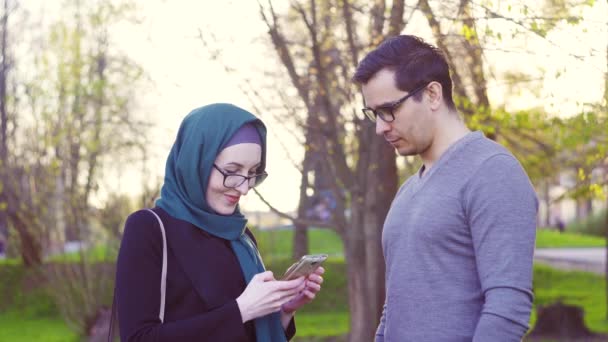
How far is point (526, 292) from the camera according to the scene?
2766 millimetres

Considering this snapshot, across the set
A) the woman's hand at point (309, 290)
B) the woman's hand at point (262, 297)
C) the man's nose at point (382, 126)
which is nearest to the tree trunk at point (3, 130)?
the woman's hand at point (309, 290)

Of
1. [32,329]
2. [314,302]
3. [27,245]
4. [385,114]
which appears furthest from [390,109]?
[27,245]

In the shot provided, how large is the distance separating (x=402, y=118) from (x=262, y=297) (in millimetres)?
731

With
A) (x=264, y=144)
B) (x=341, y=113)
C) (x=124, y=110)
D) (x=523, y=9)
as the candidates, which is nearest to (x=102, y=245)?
(x=124, y=110)

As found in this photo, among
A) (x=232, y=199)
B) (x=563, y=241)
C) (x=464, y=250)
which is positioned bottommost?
(x=563, y=241)

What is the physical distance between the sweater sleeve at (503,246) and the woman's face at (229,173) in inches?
32.9

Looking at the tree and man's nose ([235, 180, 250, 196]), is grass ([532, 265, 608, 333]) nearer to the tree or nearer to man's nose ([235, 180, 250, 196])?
the tree

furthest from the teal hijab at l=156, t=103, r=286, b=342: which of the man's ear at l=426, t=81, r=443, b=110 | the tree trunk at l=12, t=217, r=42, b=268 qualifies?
the tree trunk at l=12, t=217, r=42, b=268

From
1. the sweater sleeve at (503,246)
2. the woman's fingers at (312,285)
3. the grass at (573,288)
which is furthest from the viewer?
the grass at (573,288)

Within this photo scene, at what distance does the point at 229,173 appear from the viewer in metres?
3.30

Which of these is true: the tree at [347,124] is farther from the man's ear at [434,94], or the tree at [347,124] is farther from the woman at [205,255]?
the man's ear at [434,94]

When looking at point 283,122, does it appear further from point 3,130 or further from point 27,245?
point 27,245

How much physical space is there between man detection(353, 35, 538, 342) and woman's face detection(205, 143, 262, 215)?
454mm

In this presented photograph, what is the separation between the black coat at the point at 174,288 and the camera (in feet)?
10.1
